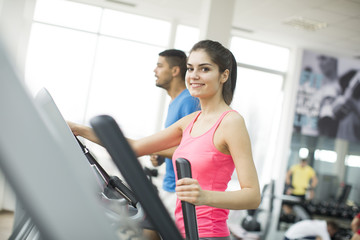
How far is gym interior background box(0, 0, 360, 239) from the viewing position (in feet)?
17.7

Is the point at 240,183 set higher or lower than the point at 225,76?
lower

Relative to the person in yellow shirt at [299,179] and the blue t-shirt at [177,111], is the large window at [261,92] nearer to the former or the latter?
the person in yellow shirt at [299,179]

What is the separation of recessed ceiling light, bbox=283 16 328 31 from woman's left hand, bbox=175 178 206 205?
208 inches

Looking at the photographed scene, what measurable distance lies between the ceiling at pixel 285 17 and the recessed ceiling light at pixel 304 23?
1 centimetres

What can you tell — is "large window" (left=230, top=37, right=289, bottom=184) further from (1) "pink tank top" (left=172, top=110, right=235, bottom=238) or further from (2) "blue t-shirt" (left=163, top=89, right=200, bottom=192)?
(1) "pink tank top" (left=172, top=110, right=235, bottom=238)

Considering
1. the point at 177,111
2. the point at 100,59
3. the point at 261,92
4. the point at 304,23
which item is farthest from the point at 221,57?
the point at 261,92

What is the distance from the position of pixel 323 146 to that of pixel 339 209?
4.36 feet

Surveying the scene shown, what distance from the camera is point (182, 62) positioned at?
2426mm

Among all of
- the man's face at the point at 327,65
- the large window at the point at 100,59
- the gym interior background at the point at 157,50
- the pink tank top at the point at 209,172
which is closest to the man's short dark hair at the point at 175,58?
the pink tank top at the point at 209,172

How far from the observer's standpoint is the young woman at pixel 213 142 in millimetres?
997

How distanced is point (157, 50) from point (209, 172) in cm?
546

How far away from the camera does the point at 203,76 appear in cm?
123

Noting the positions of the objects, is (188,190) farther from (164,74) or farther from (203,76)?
(164,74)

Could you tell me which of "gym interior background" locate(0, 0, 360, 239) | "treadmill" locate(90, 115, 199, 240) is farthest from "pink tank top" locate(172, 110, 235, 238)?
"gym interior background" locate(0, 0, 360, 239)
